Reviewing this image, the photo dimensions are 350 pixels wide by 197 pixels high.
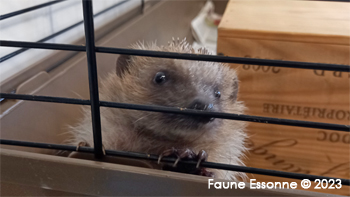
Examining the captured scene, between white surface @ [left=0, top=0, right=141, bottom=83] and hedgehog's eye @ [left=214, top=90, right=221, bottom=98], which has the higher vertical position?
white surface @ [left=0, top=0, right=141, bottom=83]

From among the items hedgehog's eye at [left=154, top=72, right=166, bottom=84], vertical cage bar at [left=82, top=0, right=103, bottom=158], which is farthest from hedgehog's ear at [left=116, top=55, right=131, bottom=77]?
vertical cage bar at [left=82, top=0, right=103, bottom=158]

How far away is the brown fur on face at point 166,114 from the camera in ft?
3.32

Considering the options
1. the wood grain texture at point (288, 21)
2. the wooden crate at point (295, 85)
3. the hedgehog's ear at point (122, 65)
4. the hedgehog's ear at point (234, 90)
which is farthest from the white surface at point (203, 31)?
the hedgehog's ear at point (122, 65)

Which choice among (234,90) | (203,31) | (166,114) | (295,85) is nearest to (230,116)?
(166,114)

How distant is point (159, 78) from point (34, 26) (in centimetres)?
55

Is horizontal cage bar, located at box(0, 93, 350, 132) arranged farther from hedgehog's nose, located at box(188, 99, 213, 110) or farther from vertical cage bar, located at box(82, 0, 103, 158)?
hedgehog's nose, located at box(188, 99, 213, 110)

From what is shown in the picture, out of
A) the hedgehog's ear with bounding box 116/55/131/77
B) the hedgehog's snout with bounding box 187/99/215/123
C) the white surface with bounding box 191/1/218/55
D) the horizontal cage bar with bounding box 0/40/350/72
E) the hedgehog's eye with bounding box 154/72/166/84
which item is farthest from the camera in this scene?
the white surface with bounding box 191/1/218/55

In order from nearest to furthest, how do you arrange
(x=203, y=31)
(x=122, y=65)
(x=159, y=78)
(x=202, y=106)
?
(x=202, y=106) → (x=159, y=78) → (x=122, y=65) → (x=203, y=31)

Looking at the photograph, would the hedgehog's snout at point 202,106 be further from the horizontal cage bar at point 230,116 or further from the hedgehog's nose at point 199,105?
the horizontal cage bar at point 230,116

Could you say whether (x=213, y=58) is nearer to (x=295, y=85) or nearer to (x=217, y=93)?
(x=217, y=93)

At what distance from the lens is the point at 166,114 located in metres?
1.02

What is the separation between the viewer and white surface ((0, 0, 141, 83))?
1072 millimetres

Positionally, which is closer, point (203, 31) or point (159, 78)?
point (159, 78)

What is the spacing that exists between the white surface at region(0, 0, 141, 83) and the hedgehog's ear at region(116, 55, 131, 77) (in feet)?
1.10
